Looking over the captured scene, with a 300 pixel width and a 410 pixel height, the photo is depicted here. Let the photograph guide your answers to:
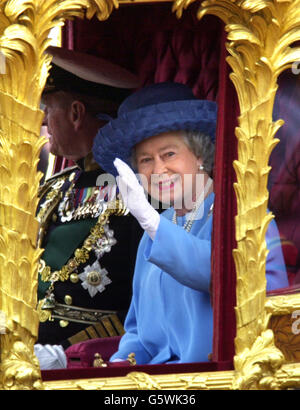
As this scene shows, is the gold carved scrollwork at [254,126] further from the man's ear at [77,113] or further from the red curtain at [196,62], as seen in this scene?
the man's ear at [77,113]

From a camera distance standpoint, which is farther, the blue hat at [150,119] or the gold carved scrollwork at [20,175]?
the blue hat at [150,119]

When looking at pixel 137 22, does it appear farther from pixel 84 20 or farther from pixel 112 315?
pixel 112 315

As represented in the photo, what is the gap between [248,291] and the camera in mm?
5309

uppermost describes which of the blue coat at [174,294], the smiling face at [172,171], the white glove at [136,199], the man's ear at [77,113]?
the man's ear at [77,113]

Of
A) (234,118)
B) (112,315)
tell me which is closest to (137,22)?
(234,118)

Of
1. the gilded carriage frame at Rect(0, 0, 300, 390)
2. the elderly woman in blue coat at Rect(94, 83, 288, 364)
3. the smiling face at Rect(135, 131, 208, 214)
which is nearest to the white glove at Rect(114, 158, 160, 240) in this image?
the elderly woman in blue coat at Rect(94, 83, 288, 364)

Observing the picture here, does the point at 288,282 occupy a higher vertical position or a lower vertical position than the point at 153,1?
lower

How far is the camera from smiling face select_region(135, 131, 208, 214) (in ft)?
18.2

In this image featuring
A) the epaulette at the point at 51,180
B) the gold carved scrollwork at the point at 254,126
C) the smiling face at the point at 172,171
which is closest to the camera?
the gold carved scrollwork at the point at 254,126

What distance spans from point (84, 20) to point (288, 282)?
3.70 feet

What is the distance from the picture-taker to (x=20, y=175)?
17.2 feet

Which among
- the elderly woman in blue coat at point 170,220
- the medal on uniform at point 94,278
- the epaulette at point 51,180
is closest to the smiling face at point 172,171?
the elderly woman in blue coat at point 170,220

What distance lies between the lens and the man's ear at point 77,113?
19.5ft

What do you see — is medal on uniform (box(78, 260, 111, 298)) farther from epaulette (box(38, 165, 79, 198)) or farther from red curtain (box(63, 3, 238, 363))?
red curtain (box(63, 3, 238, 363))
